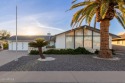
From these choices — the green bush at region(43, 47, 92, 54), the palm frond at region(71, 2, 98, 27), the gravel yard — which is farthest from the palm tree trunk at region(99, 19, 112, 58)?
the green bush at region(43, 47, 92, 54)

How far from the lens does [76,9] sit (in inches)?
723

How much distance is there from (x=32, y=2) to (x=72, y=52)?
8.69m

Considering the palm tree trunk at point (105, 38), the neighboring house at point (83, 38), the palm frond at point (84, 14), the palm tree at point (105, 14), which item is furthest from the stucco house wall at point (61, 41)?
the palm tree trunk at point (105, 38)

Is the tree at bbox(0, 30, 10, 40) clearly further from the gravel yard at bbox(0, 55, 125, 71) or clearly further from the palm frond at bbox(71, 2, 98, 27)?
the gravel yard at bbox(0, 55, 125, 71)

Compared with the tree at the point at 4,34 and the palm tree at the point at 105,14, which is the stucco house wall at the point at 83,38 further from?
the tree at the point at 4,34

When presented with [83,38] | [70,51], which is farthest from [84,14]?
[83,38]

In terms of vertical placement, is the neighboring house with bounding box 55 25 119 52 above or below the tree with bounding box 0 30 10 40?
below

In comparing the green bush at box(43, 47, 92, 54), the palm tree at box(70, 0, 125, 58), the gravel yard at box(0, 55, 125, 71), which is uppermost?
the palm tree at box(70, 0, 125, 58)

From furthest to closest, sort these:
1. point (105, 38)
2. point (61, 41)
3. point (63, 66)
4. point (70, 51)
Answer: point (61, 41)
point (70, 51)
point (105, 38)
point (63, 66)

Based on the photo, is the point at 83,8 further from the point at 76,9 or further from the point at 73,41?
the point at 73,41

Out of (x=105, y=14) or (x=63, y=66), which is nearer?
(x=63, y=66)

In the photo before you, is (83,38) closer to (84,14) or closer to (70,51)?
(70,51)

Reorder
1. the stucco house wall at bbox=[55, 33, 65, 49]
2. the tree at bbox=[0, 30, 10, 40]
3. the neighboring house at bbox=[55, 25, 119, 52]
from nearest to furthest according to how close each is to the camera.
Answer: the neighboring house at bbox=[55, 25, 119, 52], the stucco house wall at bbox=[55, 33, 65, 49], the tree at bbox=[0, 30, 10, 40]

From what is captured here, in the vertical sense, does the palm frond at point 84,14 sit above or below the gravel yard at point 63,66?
above
